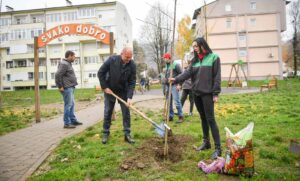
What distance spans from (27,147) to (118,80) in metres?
2.49

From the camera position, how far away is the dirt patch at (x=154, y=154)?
4.33 meters

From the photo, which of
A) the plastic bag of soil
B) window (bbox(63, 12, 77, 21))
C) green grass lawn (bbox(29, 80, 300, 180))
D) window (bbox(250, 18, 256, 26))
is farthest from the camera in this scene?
window (bbox(63, 12, 77, 21))

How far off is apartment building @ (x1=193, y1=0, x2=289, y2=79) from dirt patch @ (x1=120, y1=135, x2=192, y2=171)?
134 feet

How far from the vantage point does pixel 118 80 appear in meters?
5.82

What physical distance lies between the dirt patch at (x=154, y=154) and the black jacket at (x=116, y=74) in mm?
1226

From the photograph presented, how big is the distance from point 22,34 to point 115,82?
5529 centimetres

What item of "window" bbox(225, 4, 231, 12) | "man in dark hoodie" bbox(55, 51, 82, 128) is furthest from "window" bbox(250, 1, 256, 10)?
"man in dark hoodie" bbox(55, 51, 82, 128)

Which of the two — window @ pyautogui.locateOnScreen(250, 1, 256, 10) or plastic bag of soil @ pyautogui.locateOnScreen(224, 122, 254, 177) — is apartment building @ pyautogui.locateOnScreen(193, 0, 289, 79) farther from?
plastic bag of soil @ pyautogui.locateOnScreen(224, 122, 254, 177)

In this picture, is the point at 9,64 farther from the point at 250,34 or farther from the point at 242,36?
the point at 250,34

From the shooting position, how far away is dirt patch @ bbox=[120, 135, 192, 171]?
4.33 m

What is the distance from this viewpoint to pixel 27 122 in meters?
9.37

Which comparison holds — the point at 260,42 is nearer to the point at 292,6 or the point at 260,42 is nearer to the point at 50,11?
the point at 292,6

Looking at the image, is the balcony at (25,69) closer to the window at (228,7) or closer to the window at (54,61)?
the window at (54,61)

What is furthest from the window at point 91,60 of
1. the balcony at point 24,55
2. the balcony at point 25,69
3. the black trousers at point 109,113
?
the black trousers at point 109,113
